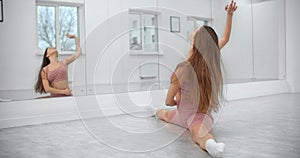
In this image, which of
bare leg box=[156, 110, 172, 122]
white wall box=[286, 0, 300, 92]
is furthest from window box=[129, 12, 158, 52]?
white wall box=[286, 0, 300, 92]

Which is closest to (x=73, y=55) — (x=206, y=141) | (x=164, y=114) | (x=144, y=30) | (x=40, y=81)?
(x=40, y=81)

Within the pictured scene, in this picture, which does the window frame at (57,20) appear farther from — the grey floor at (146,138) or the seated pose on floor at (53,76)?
the grey floor at (146,138)

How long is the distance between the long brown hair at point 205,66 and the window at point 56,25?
138cm

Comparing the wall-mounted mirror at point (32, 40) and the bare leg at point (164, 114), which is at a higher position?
the wall-mounted mirror at point (32, 40)

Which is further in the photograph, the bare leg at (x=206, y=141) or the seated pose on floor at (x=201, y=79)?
the seated pose on floor at (x=201, y=79)

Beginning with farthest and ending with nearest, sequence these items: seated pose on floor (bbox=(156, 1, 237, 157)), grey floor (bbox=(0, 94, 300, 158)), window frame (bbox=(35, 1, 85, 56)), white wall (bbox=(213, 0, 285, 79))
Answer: white wall (bbox=(213, 0, 285, 79))
window frame (bbox=(35, 1, 85, 56))
seated pose on floor (bbox=(156, 1, 237, 157))
grey floor (bbox=(0, 94, 300, 158))

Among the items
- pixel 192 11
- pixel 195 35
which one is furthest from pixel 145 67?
pixel 195 35

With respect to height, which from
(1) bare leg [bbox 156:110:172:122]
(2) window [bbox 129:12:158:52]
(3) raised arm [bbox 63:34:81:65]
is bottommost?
(1) bare leg [bbox 156:110:172:122]

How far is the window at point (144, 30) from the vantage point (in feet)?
11.3

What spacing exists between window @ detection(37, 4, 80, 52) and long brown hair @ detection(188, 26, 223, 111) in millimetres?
1376

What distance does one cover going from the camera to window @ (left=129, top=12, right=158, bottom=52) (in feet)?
11.3

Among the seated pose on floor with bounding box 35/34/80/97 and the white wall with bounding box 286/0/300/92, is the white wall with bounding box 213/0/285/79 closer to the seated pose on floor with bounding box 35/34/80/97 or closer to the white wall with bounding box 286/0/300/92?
the white wall with bounding box 286/0/300/92

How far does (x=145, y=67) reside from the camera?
354 centimetres

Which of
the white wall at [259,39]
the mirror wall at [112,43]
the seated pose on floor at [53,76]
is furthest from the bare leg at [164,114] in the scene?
the white wall at [259,39]
